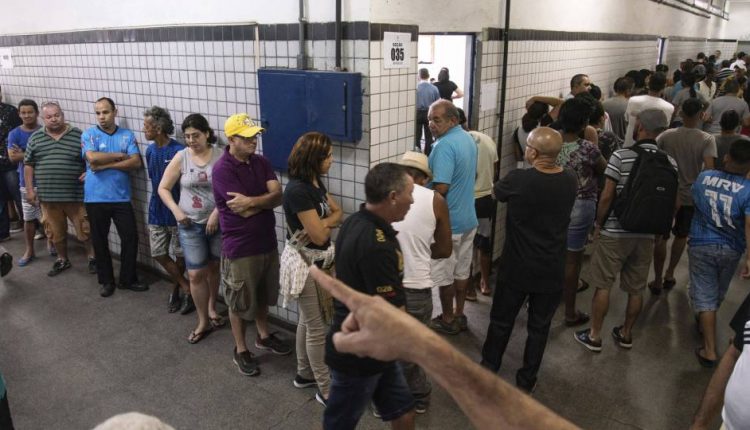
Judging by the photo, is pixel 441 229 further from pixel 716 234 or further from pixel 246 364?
pixel 716 234

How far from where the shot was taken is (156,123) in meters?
4.03

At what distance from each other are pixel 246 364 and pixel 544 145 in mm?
2413

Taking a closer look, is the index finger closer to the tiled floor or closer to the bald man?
the bald man

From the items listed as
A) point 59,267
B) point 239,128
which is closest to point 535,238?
point 239,128

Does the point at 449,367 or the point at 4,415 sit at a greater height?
the point at 449,367

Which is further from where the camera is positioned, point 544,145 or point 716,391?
point 544,145

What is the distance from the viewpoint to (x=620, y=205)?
348 cm

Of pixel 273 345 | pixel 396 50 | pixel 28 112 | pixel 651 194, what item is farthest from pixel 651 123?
pixel 28 112

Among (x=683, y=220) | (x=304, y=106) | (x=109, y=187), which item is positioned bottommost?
(x=683, y=220)

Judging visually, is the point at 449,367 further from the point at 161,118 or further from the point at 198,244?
the point at 161,118

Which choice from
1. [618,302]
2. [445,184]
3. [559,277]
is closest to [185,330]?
[445,184]

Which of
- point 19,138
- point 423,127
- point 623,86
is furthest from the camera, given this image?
point 423,127

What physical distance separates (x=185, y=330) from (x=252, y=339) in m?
0.58

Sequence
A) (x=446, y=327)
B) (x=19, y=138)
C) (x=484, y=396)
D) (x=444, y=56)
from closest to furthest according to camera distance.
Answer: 1. (x=484, y=396)
2. (x=446, y=327)
3. (x=19, y=138)
4. (x=444, y=56)
